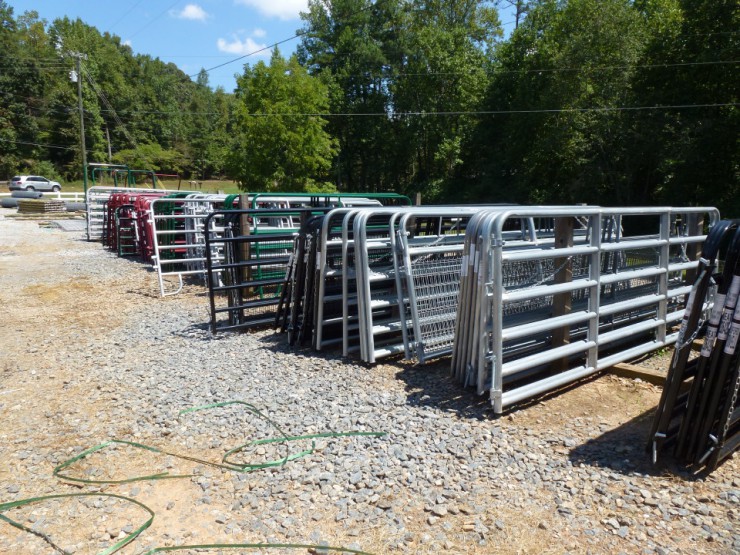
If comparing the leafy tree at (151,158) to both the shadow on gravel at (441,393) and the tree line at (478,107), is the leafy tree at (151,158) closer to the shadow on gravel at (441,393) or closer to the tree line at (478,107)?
the tree line at (478,107)

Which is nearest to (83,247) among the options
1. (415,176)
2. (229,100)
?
(415,176)

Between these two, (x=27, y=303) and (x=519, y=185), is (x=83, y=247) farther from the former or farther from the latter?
(x=519, y=185)

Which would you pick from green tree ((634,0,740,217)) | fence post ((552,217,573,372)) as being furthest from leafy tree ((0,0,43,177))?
fence post ((552,217,573,372))

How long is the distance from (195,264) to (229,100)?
85.7 meters

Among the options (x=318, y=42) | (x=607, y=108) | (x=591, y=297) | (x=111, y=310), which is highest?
(x=318, y=42)

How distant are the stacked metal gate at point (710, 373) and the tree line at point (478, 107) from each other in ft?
59.3

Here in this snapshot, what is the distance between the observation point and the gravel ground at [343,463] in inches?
105

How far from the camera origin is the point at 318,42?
42531 millimetres

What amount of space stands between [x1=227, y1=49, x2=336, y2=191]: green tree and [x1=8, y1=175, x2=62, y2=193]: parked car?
24223mm

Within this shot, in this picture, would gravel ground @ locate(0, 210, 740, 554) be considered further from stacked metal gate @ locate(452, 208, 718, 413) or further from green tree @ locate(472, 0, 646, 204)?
green tree @ locate(472, 0, 646, 204)

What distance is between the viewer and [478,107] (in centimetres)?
3369

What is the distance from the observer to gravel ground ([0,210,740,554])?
2.67m

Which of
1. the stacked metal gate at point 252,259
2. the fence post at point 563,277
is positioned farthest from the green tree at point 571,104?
the fence post at point 563,277

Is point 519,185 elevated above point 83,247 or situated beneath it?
elevated above
